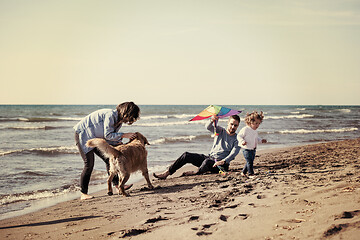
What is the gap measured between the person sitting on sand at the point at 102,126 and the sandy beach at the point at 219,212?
2.40 feet

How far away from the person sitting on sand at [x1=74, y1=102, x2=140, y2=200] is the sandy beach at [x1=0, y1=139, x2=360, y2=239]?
73 centimetres

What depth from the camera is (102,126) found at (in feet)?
16.9

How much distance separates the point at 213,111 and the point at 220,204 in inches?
116

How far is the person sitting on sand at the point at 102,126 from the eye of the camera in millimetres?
4947

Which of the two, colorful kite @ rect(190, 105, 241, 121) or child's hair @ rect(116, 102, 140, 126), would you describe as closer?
child's hair @ rect(116, 102, 140, 126)

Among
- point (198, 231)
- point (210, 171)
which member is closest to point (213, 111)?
point (210, 171)

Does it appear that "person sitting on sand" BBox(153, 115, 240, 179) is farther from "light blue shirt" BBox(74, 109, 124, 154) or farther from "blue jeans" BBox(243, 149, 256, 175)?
"light blue shirt" BBox(74, 109, 124, 154)

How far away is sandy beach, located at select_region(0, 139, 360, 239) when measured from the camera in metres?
2.79

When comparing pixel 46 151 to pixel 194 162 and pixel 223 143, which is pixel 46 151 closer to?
pixel 194 162

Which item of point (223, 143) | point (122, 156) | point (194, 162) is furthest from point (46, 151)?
point (223, 143)

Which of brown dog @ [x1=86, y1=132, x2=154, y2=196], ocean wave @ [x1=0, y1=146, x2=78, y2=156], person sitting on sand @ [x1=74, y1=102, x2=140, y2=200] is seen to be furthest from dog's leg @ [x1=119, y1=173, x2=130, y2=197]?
ocean wave @ [x1=0, y1=146, x2=78, y2=156]

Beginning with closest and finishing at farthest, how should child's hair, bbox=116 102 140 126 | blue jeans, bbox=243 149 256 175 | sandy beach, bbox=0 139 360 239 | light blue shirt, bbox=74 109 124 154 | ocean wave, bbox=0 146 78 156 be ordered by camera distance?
sandy beach, bbox=0 139 360 239 < child's hair, bbox=116 102 140 126 < light blue shirt, bbox=74 109 124 154 < blue jeans, bbox=243 149 256 175 < ocean wave, bbox=0 146 78 156

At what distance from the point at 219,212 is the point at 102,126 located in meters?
2.61

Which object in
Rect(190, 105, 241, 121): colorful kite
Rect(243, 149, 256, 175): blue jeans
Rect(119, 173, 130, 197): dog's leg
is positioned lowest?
Rect(119, 173, 130, 197): dog's leg
